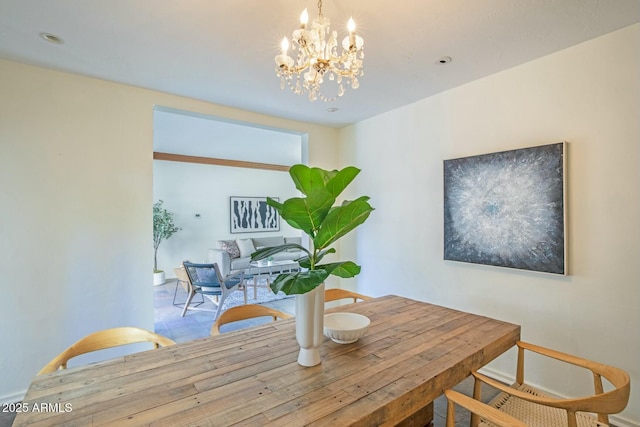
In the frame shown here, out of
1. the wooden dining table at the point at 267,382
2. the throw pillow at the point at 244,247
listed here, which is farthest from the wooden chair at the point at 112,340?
the throw pillow at the point at 244,247

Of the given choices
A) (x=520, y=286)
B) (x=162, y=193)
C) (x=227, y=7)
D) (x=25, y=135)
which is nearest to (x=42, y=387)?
(x=227, y=7)

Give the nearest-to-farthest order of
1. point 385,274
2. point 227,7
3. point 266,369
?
point 266,369 < point 227,7 < point 385,274

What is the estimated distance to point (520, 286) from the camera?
226cm

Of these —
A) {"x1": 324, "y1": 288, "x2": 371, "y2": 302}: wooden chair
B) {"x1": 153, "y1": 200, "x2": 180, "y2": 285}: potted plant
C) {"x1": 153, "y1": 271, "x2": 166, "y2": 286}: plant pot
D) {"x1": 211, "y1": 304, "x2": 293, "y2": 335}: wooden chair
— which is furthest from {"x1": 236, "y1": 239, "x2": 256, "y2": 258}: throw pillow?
{"x1": 211, "y1": 304, "x2": 293, "y2": 335}: wooden chair

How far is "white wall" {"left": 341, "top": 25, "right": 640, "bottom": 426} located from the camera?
5.93 feet

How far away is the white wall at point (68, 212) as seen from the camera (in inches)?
85.1

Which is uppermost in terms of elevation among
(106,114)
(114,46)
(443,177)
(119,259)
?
(114,46)

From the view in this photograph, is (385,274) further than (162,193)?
No

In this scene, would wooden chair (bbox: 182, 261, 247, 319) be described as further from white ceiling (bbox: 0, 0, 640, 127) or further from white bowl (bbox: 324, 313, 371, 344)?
white bowl (bbox: 324, 313, 371, 344)

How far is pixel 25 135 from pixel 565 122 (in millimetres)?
3830

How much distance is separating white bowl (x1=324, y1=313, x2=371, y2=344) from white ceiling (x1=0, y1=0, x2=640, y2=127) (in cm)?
166

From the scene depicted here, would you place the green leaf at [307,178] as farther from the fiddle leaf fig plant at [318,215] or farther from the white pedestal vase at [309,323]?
the white pedestal vase at [309,323]

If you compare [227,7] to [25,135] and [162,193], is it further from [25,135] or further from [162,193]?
[162,193]

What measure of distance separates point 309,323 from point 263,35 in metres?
1.70
